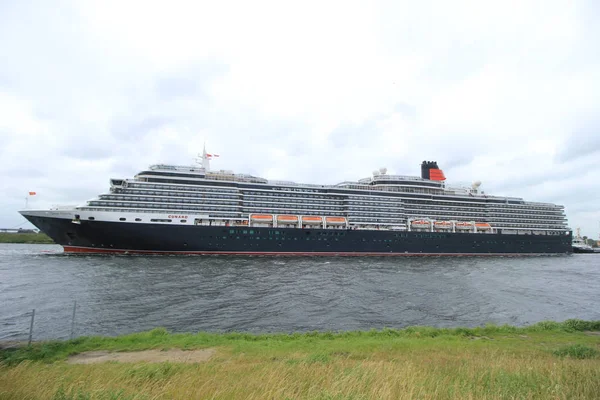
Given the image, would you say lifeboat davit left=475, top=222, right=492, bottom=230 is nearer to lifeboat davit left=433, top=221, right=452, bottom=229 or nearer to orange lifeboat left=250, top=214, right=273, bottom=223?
lifeboat davit left=433, top=221, right=452, bottom=229

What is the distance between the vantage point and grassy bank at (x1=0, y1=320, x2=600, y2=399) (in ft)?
16.8

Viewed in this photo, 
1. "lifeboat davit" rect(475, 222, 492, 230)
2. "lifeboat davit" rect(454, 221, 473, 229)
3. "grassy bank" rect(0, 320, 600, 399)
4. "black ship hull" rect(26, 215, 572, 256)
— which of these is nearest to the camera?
"grassy bank" rect(0, 320, 600, 399)

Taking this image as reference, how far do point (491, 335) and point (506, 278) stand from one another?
25345mm

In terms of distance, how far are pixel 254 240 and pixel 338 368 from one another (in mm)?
44279

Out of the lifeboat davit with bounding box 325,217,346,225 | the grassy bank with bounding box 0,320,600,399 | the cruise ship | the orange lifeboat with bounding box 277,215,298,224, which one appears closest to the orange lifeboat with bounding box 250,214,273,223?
the cruise ship

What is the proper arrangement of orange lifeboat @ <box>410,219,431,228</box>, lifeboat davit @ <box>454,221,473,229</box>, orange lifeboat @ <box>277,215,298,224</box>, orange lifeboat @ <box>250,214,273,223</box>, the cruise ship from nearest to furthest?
the cruise ship
orange lifeboat @ <box>250,214,273,223</box>
orange lifeboat @ <box>277,215,298,224</box>
orange lifeboat @ <box>410,219,431,228</box>
lifeboat davit @ <box>454,221,473,229</box>

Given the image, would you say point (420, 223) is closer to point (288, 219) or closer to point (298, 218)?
point (298, 218)

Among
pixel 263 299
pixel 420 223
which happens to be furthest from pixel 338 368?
pixel 420 223

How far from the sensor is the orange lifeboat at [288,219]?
5441cm

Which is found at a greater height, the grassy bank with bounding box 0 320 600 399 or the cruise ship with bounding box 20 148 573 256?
the cruise ship with bounding box 20 148 573 256

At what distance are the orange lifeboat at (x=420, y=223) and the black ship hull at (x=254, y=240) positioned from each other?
2450 mm

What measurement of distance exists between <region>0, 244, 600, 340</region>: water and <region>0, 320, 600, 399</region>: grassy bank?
11.5 ft

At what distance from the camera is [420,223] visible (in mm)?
63625

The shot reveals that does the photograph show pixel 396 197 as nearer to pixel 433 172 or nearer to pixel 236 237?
pixel 433 172
